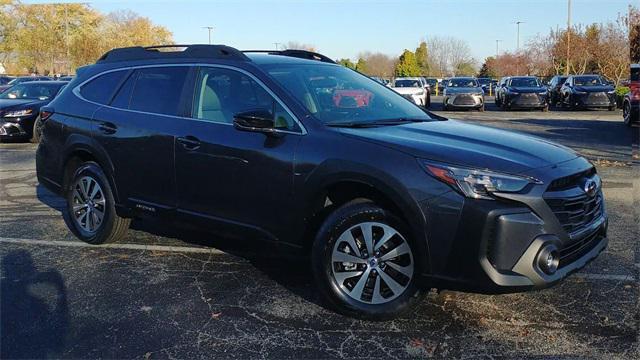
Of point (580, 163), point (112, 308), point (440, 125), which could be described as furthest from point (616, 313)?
point (112, 308)

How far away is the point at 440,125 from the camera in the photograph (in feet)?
15.0

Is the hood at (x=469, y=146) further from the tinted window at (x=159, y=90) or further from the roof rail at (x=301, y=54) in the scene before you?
the tinted window at (x=159, y=90)

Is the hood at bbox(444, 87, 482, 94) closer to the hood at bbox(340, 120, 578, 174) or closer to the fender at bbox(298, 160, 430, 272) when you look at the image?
the hood at bbox(340, 120, 578, 174)

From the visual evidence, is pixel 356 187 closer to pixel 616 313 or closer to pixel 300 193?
pixel 300 193

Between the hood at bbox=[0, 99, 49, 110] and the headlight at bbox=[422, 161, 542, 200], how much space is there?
13.5 metres

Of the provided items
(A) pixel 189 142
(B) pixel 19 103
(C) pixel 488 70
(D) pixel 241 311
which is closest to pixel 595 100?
(B) pixel 19 103

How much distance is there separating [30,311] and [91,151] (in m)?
1.84

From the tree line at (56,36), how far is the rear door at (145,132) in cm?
5033

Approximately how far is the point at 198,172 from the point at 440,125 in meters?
1.92

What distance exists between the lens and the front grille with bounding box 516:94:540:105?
25.4 meters

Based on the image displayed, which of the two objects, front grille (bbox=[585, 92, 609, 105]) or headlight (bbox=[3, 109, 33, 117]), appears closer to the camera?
headlight (bbox=[3, 109, 33, 117])

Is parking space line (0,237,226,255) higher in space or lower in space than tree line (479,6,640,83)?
lower

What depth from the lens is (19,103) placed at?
1448 centimetres

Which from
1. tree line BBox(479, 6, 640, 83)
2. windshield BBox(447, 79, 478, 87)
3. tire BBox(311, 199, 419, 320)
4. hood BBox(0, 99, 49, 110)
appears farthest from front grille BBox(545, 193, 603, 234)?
tree line BBox(479, 6, 640, 83)
